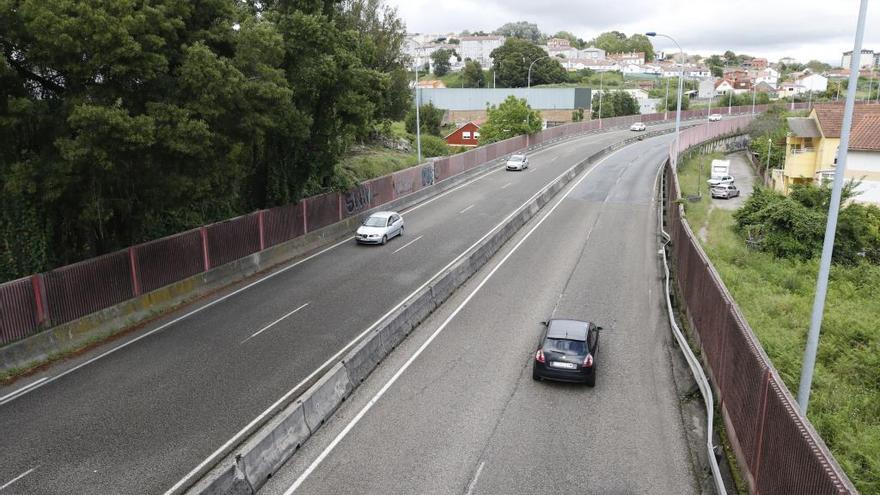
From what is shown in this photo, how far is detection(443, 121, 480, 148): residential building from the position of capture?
8319 centimetres

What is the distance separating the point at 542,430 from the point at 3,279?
18214mm

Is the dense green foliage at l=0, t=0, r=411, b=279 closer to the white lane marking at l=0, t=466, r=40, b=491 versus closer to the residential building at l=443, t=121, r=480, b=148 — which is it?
the white lane marking at l=0, t=466, r=40, b=491

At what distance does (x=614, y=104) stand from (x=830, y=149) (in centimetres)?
7309

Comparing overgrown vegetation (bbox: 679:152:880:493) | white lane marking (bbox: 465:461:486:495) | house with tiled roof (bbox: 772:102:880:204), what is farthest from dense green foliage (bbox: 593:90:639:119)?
white lane marking (bbox: 465:461:486:495)

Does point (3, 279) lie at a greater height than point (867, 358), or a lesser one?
greater

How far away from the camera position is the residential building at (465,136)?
83188mm

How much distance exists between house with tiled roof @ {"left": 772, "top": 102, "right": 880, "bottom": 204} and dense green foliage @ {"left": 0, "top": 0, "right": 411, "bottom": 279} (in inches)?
1319

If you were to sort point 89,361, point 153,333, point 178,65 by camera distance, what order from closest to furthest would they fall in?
point 89,361 → point 153,333 → point 178,65

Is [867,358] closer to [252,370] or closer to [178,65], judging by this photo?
[252,370]

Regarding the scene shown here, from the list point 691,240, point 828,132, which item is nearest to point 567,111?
point 828,132

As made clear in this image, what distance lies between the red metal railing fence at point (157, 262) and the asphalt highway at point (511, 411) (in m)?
9.25

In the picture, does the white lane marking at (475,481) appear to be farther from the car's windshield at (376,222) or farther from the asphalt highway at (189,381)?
the car's windshield at (376,222)

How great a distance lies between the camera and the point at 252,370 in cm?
1667

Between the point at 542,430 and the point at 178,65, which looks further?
the point at 178,65
